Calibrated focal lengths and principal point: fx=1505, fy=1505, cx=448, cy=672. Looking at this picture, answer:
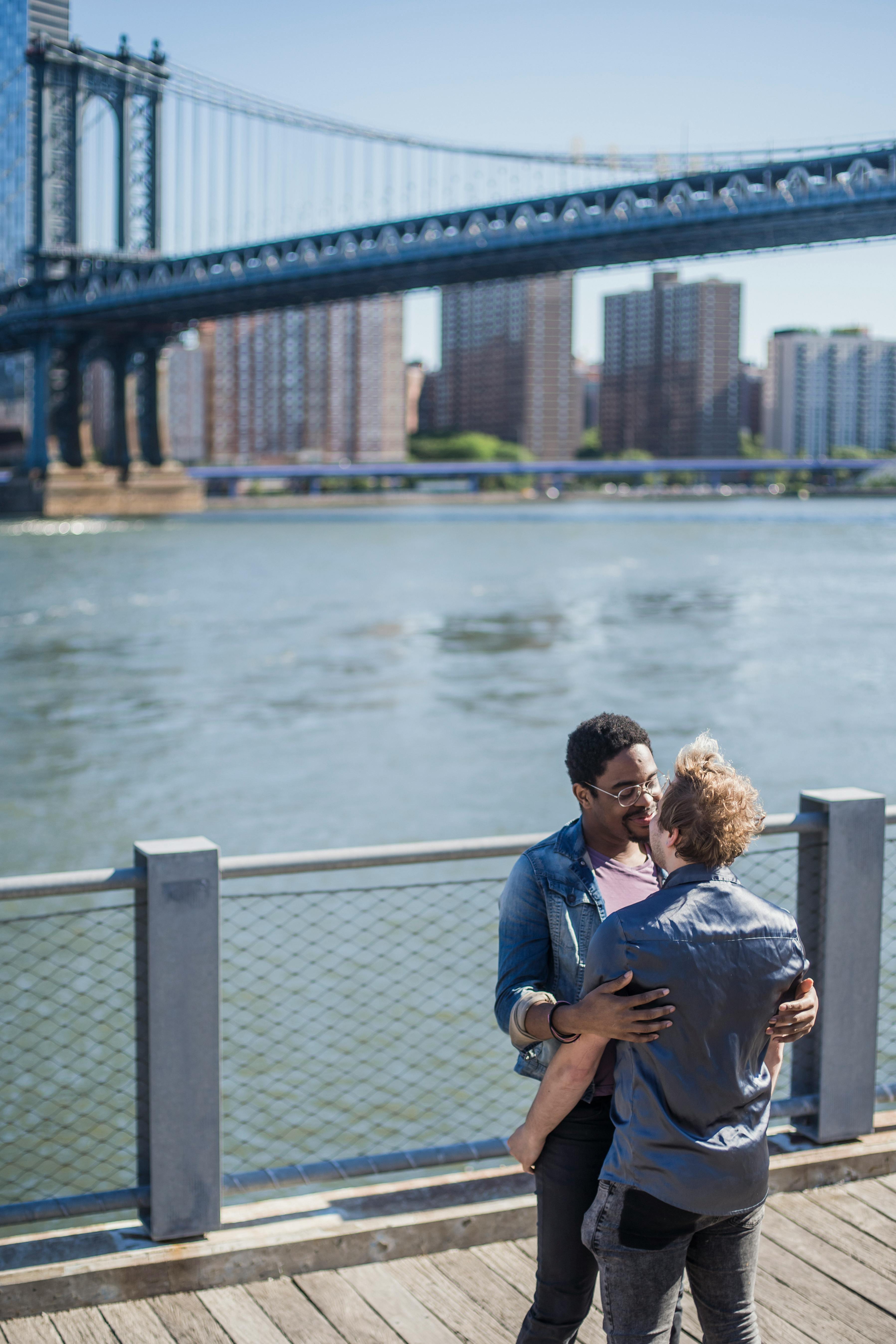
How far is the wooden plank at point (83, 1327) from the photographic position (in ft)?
7.90

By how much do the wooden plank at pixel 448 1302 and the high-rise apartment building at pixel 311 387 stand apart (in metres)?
132

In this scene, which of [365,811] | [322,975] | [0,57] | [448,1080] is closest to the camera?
[448,1080]

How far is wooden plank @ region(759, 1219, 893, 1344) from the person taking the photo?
97.3 inches

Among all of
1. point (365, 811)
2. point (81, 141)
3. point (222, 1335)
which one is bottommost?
point (365, 811)

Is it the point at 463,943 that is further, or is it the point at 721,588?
the point at 721,588

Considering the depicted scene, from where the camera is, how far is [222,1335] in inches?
96.0

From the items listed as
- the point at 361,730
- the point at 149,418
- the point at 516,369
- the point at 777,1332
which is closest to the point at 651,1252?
the point at 777,1332

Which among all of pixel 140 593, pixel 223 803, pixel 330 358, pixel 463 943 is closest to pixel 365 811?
pixel 223 803

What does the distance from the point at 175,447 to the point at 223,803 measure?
135008 mm

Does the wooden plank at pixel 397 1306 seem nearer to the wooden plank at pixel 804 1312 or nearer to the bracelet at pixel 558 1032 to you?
the wooden plank at pixel 804 1312

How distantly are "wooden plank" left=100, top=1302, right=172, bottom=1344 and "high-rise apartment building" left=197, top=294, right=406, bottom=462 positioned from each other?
132111 mm

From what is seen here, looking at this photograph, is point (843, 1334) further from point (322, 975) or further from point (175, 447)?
point (175, 447)

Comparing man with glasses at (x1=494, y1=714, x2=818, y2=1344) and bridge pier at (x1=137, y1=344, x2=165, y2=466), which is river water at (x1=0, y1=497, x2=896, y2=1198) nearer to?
man with glasses at (x1=494, y1=714, x2=818, y2=1344)

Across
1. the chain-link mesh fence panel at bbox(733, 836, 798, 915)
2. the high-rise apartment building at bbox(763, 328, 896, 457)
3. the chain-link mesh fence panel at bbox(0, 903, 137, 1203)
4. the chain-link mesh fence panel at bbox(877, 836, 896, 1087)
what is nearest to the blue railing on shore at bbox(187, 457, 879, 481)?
the high-rise apartment building at bbox(763, 328, 896, 457)
